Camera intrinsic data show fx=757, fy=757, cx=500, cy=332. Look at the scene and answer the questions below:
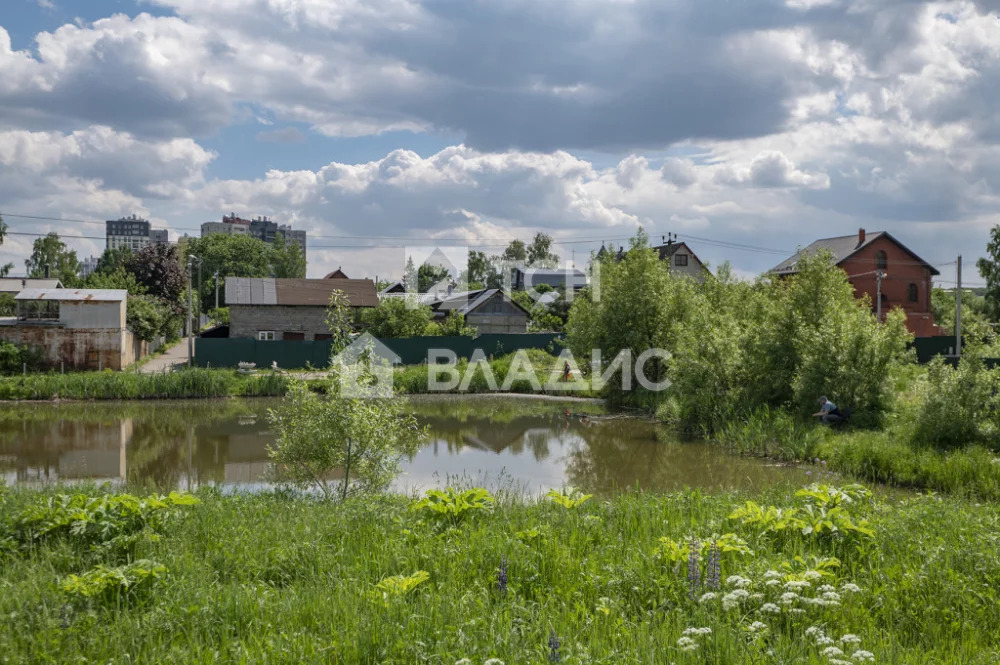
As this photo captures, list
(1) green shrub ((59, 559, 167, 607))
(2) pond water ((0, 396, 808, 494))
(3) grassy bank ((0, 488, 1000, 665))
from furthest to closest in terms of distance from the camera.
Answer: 1. (2) pond water ((0, 396, 808, 494))
2. (1) green shrub ((59, 559, 167, 607))
3. (3) grassy bank ((0, 488, 1000, 665))

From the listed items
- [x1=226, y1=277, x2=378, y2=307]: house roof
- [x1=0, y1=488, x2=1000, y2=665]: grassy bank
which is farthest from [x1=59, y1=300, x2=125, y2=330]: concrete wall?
[x1=0, y1=488, x2=1000, y2=665]: grassy bank

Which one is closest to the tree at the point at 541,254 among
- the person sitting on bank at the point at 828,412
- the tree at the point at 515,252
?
the tree at the point at 515,252

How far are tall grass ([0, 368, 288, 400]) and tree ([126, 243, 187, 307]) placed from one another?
23821 mm

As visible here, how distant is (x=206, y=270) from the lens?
76.1 meters

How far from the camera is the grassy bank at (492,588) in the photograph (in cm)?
452

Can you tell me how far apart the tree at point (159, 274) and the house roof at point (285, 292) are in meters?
10.7

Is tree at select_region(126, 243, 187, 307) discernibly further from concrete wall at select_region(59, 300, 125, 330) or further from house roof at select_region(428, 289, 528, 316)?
concrete wall at select_region(59, 300, 125, 330)

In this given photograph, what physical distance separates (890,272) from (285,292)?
119 feet

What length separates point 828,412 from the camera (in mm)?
17062

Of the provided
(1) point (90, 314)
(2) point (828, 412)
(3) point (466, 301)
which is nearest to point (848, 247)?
(3) point (466, 301)

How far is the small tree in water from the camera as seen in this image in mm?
10414

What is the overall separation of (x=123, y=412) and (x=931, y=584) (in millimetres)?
23842

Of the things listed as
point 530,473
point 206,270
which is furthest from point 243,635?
point 206,270

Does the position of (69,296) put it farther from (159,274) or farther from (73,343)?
(159,274)
